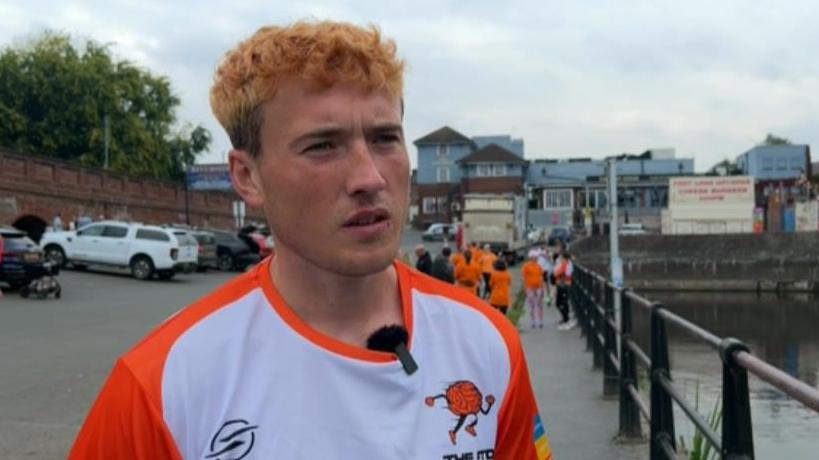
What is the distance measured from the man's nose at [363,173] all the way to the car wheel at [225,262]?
139ft

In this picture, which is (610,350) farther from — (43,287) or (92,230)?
(92,230)

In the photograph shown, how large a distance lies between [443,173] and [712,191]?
48932mm

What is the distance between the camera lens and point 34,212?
44.6 m

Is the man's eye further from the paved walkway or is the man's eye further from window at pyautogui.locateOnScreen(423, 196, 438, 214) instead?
window at pyautogui.locateOnScreen(423, 196, 438, 214)

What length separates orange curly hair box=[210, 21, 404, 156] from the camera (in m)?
1.88

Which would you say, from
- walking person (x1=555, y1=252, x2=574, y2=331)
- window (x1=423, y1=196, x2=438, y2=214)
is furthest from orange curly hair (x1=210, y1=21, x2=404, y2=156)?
window (x1=423, y1=196, x2=438, y2=214)

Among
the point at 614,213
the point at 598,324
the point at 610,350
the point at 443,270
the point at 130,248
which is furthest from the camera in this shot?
the point at 130,248

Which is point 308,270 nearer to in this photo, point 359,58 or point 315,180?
point 315,180

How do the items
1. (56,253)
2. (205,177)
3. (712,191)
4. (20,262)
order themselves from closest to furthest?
(20,262), (56,253), (712,191), (205,177)

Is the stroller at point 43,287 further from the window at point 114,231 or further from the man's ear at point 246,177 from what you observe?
the man's ear at point 246,177

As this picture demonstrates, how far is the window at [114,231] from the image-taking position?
34812 millimetres

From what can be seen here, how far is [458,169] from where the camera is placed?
332 ft

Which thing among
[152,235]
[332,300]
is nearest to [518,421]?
[332,300]

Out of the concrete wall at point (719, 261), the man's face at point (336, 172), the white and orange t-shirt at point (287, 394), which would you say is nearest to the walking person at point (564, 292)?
the white and orange t-shirt at point (287, 394)
